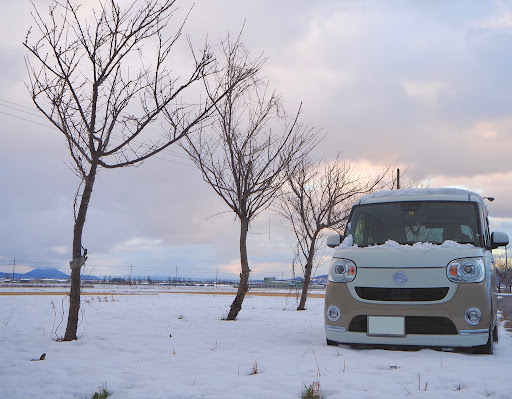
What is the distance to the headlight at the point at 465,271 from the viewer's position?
5.62 meters

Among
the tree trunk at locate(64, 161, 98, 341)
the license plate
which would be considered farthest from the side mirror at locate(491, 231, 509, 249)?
the tree trunk at locate(64, 161, 98, 341)

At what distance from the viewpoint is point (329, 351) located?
5977mm

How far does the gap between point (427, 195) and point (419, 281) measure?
1.55m

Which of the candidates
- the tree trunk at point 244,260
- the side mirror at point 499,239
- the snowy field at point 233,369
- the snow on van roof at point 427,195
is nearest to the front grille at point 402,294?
the snowy field at point 233,369

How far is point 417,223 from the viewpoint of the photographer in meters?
6.53

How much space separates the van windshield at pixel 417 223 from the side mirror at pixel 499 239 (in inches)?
9.8

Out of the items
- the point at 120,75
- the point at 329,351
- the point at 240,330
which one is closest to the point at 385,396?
the point at 329,351

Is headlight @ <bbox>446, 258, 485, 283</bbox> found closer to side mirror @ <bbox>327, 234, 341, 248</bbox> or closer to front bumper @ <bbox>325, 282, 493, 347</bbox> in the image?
front bumper @ <bbox>325, 282, 493, 347</bbox>

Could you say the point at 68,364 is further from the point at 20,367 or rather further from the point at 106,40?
the point at 106,40

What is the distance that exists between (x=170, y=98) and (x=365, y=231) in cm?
365

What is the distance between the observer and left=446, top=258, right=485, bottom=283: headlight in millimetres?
5615

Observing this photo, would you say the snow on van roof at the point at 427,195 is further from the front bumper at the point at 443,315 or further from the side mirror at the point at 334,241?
the front bumper at the point at 443,315

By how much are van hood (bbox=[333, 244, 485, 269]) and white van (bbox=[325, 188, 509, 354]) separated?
1cm

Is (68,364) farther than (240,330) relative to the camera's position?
No
